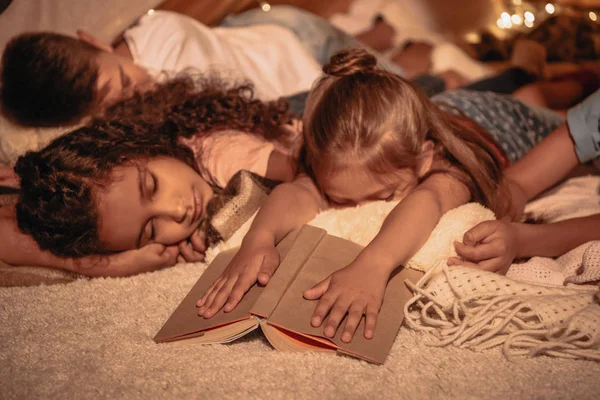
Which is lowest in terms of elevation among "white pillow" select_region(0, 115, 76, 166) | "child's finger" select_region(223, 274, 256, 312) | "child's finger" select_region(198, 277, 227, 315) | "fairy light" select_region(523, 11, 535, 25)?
"white pillow" select_region(0, 115, 76, 166)

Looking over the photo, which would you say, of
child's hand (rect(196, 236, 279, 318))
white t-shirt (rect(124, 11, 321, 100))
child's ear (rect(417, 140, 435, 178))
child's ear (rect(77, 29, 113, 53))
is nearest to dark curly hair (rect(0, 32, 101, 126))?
child's ear (rect(77, 29, 113, 53))

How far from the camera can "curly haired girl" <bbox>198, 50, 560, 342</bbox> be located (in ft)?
2.68

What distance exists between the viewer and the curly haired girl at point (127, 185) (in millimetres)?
983

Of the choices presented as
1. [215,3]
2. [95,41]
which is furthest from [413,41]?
[95,41]

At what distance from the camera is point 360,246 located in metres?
0.88

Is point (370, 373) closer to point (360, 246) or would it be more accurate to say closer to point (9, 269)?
point (360, 246)

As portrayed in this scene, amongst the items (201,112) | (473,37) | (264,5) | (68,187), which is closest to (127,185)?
(68,187)

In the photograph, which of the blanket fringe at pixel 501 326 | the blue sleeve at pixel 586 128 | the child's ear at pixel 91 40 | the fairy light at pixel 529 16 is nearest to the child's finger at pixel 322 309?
the blanket fringe at pixel 501 326

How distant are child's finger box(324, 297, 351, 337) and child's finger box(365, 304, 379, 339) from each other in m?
0.03

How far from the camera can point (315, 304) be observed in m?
0.76

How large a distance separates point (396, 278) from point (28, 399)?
512 mm

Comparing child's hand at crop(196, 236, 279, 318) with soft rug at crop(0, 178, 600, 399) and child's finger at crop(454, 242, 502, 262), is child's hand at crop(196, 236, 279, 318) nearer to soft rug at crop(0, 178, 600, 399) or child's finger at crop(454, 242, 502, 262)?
soft rug at crop(0, 178, 600, 399)

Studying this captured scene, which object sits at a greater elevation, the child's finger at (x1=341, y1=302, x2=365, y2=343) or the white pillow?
the child's finger at (x1=341, y1=302, x2=365, y2=343)

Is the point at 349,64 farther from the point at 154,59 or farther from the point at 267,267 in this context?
the point at 154,59
